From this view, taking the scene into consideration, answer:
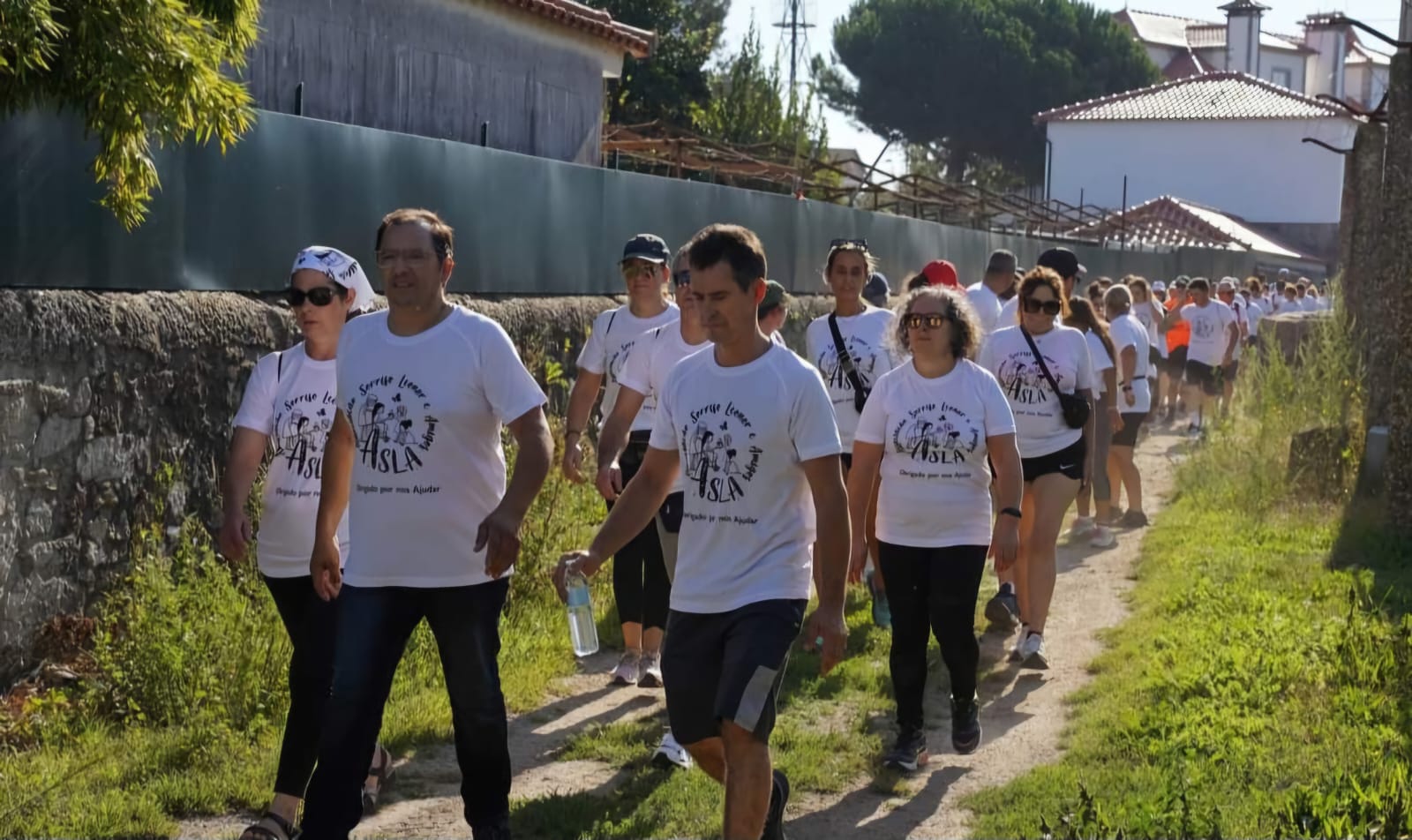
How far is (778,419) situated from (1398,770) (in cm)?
251

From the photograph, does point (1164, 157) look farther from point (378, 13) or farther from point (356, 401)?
point (356, 401)

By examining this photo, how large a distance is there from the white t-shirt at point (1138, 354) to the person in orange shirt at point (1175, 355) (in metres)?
5.34

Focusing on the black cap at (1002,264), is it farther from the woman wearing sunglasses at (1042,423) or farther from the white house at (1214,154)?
the white house at (1214,154)

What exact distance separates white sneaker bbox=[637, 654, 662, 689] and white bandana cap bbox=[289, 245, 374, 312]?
280cm

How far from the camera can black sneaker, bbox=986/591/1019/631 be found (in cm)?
845

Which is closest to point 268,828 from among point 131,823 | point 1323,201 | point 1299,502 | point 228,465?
point 131,823

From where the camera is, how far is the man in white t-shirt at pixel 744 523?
4.85m

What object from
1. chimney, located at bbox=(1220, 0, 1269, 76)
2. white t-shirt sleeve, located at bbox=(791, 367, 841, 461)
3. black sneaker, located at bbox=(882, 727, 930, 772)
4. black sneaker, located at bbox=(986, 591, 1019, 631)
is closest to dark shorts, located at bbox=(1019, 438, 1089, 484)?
black sneaker, located at bbox=(986, 591, 1019, 631)

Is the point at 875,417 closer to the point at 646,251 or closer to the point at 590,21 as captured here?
the point at 646,251

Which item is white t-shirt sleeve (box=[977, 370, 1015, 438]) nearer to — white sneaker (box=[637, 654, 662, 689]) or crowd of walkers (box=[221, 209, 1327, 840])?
crowd of walkers (box=[221, 209, 1327, 840])

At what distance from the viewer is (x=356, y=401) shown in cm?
507

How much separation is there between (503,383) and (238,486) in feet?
3.57

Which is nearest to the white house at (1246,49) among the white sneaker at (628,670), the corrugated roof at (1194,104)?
the corrugated roof at (1194,104)

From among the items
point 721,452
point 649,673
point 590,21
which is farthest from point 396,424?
point 590,21
